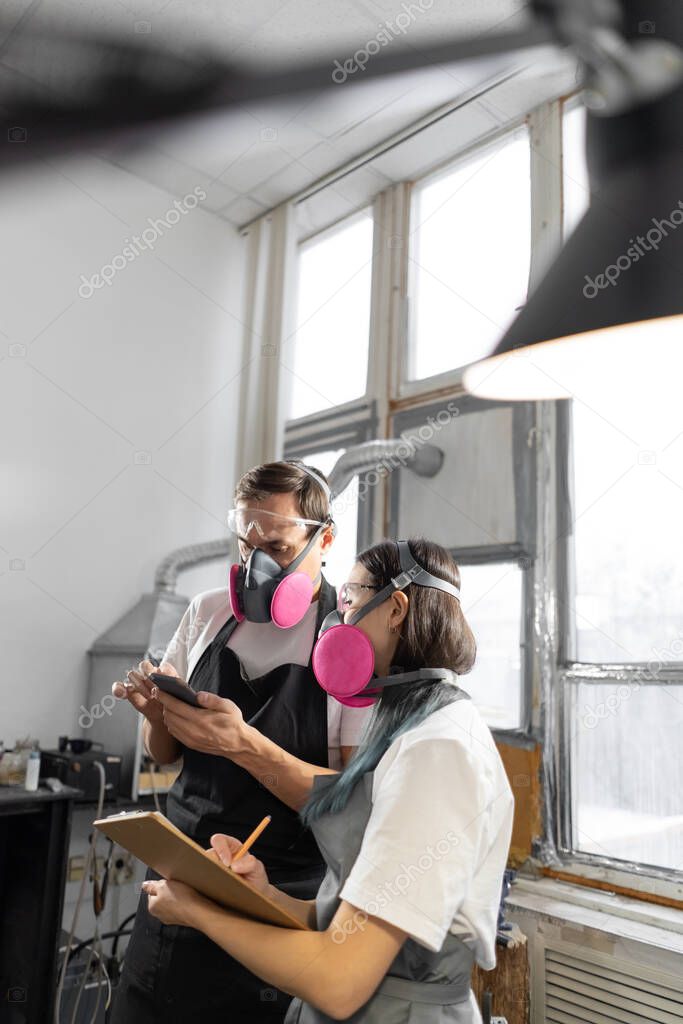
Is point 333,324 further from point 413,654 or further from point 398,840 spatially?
point 398,840

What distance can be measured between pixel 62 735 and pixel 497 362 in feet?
9.43

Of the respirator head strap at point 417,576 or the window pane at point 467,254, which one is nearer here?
the respirator head strap at point 417,576

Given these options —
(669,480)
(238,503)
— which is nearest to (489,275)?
(669,480)

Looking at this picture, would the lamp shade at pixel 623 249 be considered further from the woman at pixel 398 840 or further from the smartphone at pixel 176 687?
the smartphone at pixel 176 687

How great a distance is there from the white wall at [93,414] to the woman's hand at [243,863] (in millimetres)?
2172

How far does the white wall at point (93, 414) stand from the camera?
3281mm

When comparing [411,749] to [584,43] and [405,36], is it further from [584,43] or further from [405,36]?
[405,36]

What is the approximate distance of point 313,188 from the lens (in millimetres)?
3949

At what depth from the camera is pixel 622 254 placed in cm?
88

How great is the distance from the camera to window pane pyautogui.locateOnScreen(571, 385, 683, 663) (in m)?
2.54

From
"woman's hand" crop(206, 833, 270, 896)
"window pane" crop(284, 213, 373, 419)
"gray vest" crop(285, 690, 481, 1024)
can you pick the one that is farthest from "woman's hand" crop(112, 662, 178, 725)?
"window pane" crop(284, 213, 373, 419)
